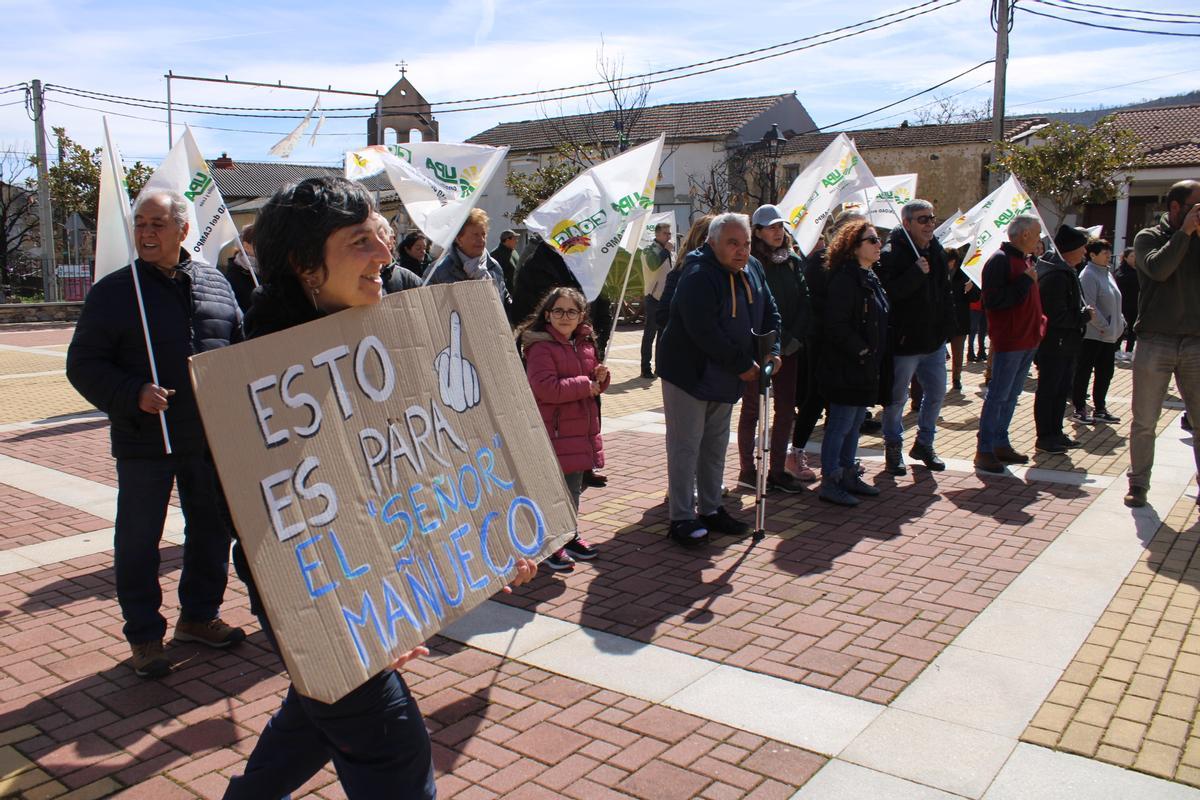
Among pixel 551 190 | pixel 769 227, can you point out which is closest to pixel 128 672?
pixel 769 227

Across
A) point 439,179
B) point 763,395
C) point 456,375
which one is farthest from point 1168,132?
point 456,375

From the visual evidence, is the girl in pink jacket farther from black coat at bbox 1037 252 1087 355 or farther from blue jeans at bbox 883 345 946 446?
black coat at bbox 1037 252 1087 355

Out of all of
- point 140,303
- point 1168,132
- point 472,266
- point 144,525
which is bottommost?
point 144,525

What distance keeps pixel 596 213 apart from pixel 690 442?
1519 mm

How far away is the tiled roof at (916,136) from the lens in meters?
34.3

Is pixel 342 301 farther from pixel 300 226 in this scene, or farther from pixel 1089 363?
pixel 1089 363

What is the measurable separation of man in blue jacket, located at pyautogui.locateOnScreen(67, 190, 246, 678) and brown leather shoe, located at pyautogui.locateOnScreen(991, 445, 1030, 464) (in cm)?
622

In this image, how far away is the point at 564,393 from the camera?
5215mm

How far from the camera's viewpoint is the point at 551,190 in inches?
Answer: 1252

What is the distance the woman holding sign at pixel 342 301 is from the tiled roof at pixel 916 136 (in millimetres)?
33307

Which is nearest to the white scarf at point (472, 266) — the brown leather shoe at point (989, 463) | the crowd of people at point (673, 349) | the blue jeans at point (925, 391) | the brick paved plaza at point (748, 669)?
the crowd of people at point (673, 349)

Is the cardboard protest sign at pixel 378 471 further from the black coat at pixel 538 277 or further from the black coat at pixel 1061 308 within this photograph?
the black coat at pixel 1061 308

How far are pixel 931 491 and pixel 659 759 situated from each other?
4392mm

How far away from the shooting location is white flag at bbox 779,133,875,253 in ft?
26.2
